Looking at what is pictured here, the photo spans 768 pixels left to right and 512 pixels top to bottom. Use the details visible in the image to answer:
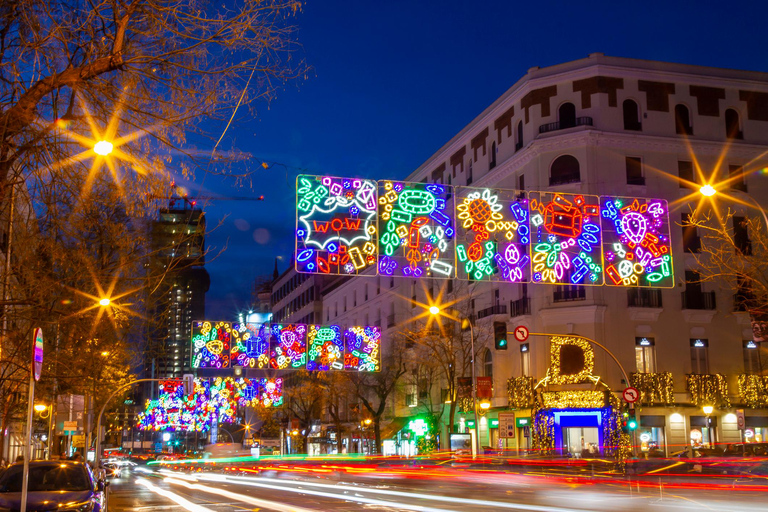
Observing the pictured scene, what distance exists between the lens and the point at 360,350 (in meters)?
45.2

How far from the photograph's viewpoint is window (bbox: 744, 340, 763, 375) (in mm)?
48469

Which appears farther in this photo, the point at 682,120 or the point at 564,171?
the point at 682,120

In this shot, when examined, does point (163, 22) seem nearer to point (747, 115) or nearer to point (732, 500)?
point (732, 500)

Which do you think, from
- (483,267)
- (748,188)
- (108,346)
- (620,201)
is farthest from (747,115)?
(108,346)

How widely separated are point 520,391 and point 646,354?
761cm

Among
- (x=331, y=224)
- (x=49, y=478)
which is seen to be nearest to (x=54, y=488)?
(x=49, y=478)

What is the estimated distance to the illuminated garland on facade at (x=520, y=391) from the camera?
4825 centimetres

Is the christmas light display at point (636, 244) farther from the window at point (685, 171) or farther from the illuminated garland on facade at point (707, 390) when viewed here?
the window at point (685, 171)

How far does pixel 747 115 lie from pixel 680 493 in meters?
32.1

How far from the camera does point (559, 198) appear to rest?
27.5m

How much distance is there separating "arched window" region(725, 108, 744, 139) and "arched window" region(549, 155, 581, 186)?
10.3m

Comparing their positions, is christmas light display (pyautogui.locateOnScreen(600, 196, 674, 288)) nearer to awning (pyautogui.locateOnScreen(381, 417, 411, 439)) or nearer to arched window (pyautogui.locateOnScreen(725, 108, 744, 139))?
arched window (pyautogui.locateOnScreen(725, 108, 744, 139))

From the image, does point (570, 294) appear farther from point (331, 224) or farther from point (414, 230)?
point (331, 224)

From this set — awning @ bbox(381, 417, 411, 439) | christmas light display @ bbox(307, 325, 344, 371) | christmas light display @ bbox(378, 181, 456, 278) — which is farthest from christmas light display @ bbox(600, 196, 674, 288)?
awning @ bbox(381, 417, 411, 439)
